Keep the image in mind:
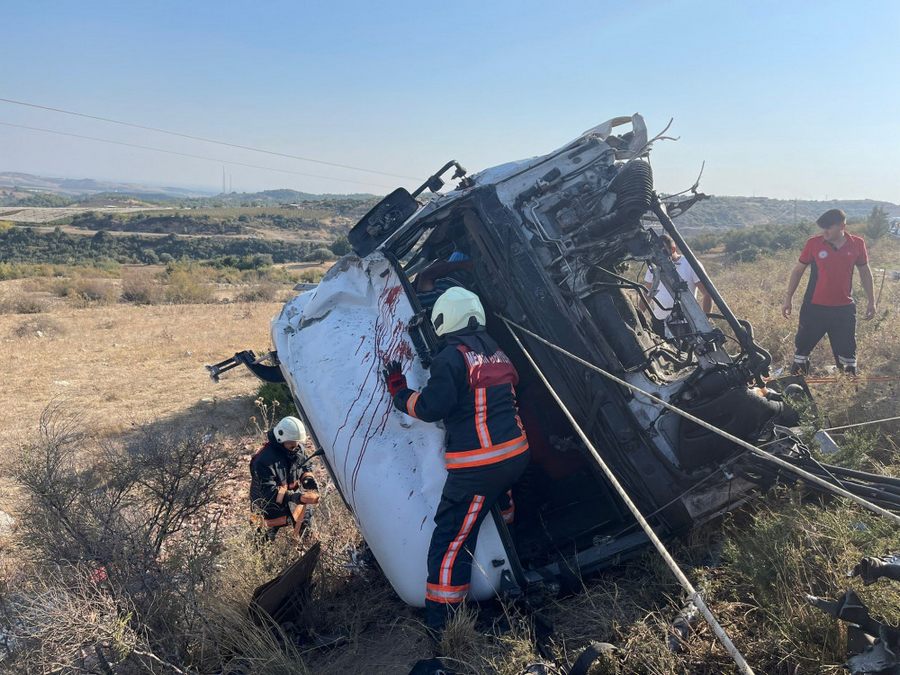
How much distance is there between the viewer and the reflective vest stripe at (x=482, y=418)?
2.89 m

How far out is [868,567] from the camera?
195 cm

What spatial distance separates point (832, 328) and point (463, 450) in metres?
4.24

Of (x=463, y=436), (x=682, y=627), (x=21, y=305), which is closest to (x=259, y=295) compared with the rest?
(x=21, y=305)

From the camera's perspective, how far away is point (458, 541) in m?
2.81

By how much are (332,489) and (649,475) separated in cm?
300

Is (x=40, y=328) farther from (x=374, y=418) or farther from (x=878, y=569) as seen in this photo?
(x=878, y=569)

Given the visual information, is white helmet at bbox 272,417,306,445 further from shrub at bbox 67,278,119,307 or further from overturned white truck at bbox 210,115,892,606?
shrub at bbox 67,278,119,307

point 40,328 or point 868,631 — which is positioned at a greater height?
point 868,631

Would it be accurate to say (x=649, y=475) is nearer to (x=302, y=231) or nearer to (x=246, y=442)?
(x=246, y=442)

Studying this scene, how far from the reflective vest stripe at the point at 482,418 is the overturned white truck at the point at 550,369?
298 millimetres

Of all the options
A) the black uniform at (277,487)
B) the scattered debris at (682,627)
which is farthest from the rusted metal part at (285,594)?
the scattered debris at (682,627)

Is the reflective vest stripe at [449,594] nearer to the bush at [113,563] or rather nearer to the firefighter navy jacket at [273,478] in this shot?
the bush at [113,563]

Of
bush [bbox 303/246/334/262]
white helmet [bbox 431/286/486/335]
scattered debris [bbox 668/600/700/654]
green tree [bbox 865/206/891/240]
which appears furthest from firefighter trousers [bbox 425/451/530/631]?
bush [bbox 303/246/334/262]

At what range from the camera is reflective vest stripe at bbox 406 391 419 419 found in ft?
9.57
